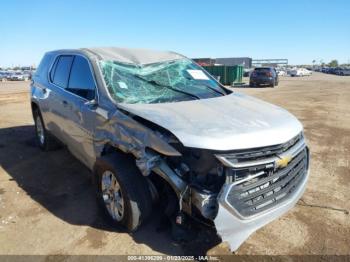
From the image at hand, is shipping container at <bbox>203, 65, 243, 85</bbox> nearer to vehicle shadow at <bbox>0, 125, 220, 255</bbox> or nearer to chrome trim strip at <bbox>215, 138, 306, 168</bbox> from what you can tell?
vehicle shadow at <bbox>0, 125, 220, 255</bbox>

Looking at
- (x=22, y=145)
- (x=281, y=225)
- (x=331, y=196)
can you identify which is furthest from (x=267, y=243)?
(x=22, y=145)

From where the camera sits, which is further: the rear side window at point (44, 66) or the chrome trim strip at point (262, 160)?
the rear side window at point (44, 66)

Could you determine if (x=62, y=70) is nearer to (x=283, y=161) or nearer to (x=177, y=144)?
(x=177, y=144)

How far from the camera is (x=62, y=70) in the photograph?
505cm

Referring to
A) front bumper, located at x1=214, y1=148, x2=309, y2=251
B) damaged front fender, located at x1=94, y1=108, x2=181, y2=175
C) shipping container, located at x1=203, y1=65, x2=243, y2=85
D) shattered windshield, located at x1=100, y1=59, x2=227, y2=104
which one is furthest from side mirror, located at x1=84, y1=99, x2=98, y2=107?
shipping container, located at x1=203, y1=65, x2=243, y2=85

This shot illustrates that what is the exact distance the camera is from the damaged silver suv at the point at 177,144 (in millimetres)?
2736

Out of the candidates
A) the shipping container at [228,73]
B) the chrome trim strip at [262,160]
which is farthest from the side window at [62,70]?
the shipping container at [228,73]

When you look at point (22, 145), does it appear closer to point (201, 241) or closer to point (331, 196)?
point (201, 241)

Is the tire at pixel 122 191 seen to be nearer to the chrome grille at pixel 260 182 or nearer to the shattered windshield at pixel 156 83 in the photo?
the shattered windshield at pixel 156 83

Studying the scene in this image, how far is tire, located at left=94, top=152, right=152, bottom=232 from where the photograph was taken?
3.18 metres

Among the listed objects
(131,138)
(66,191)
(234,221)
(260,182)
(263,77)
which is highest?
(131,138)

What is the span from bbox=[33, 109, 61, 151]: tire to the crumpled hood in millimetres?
3247

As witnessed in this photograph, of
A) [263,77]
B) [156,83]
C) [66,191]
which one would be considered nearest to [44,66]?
[66,191]

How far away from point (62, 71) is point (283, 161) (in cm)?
358
